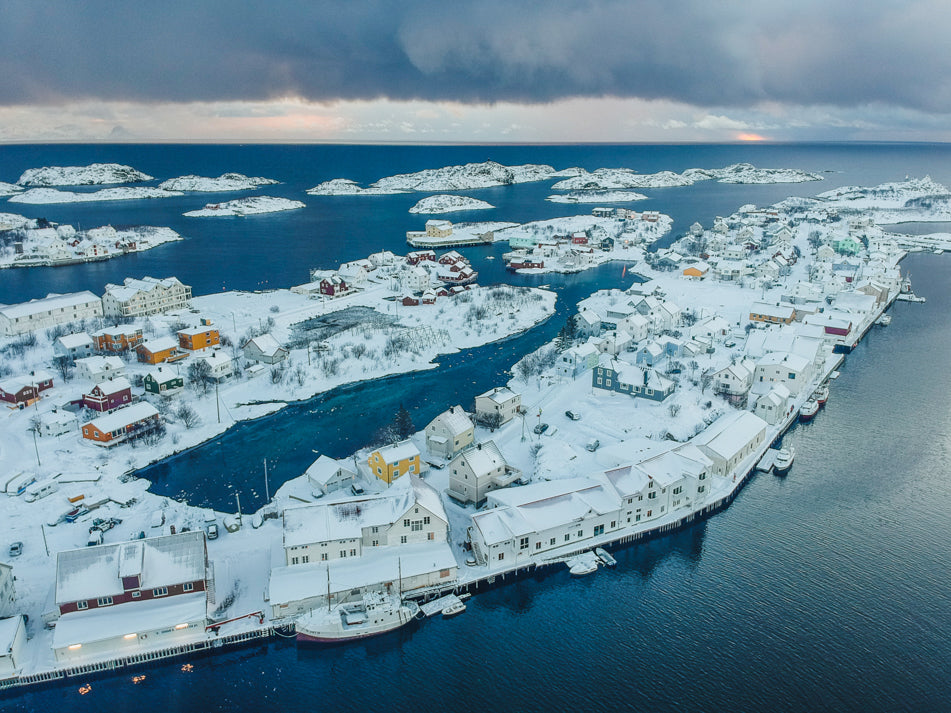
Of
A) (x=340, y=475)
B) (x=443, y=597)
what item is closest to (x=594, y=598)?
(x=443, y=597)

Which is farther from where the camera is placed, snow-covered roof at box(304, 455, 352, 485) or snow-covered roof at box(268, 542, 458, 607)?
snow-covered roof at box(304, 455, 352, 485)

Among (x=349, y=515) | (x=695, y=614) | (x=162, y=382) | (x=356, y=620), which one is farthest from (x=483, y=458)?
(x=162, y=382)

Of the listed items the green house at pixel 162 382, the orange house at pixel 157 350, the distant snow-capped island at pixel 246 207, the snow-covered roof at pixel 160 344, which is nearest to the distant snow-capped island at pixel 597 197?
the distant snow-capped island at pixel 246 207

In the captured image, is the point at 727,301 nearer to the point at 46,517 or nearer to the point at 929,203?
the point at 46,517

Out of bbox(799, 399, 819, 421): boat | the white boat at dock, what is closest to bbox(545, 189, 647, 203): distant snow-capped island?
bbox(799, 399, 819, 421): boat

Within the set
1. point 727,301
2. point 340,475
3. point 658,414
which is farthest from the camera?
point 727,301

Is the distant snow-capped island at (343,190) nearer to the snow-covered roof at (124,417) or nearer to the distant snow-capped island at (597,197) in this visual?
the distant snow-capped island at (597,197)

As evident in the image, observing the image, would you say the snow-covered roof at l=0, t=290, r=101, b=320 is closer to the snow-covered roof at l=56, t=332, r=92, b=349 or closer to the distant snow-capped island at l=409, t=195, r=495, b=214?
the snow-covered roof at l=56, t=332, r=92, b=349
